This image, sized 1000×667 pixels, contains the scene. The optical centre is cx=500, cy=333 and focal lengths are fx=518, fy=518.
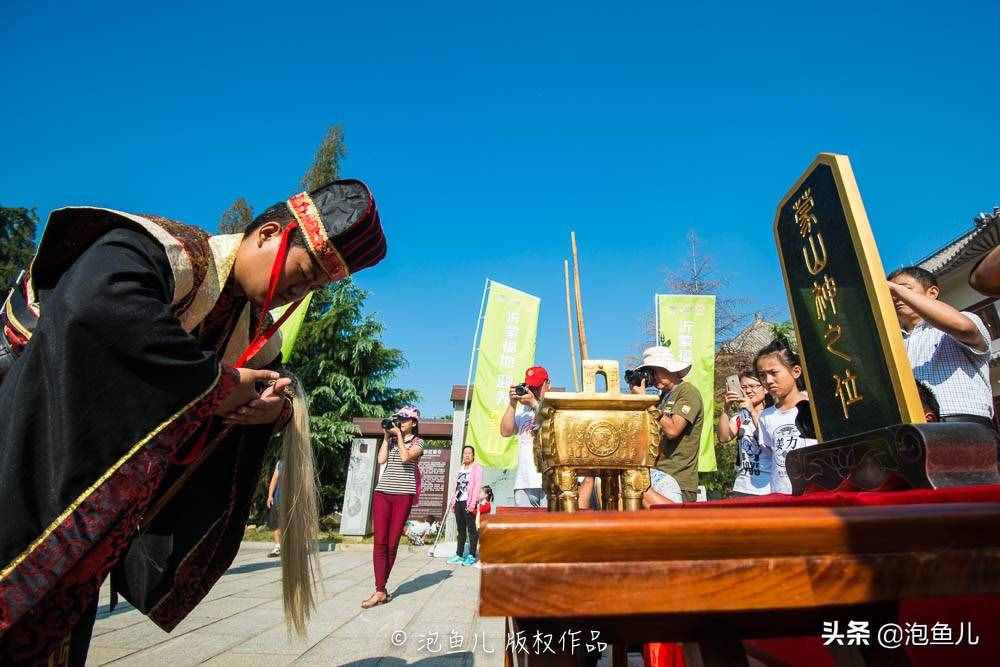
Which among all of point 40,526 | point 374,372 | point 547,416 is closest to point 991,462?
point 547,416

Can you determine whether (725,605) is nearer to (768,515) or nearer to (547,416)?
(768,515)

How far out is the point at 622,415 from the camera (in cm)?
159

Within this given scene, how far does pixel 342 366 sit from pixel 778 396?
14998 millimetres

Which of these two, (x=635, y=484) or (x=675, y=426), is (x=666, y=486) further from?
(x=635, y=484)

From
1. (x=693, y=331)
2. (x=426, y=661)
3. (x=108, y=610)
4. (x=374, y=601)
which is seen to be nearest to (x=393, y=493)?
(x=374, y=601)

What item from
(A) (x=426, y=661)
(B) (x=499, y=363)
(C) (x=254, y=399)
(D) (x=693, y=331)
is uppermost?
(D) (x=693, y=331)

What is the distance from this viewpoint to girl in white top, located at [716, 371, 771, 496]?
10.7ft

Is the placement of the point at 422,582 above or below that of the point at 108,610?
above

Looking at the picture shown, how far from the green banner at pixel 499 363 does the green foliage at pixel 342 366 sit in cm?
779

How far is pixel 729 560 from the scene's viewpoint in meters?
0.55

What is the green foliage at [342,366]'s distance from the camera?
1555 centimetres

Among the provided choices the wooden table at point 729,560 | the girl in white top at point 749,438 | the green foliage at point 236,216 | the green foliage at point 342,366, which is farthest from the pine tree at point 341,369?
the wooden table at point 729,560

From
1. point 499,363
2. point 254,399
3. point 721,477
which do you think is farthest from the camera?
point 721,477

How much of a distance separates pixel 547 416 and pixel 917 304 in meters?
1.64
